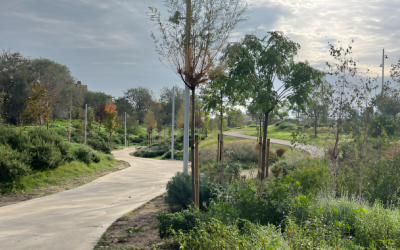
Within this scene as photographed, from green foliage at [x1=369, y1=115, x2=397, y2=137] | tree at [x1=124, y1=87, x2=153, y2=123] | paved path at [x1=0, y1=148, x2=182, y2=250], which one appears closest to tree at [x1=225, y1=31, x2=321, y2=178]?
green foliage at [x1=369, y1=115, x2=397, y2=137]

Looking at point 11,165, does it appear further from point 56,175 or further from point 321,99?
point 321,99

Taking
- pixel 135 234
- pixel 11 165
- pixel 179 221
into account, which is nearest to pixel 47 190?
pixel 11 165

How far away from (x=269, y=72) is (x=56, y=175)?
27.5 feet

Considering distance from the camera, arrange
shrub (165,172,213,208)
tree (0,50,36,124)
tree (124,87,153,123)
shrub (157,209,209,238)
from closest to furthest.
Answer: shrub (157,209,209,238)
shrub (165,172,213,208)
tree (0,50,36,124)
tree (124,87,153,123)

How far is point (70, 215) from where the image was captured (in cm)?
614

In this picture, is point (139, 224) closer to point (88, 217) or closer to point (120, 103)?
point (88, 217)

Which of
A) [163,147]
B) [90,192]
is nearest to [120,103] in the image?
[163,147]

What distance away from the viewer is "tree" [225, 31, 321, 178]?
277 inches

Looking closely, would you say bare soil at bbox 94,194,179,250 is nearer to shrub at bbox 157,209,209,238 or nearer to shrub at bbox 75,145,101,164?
shrub at bbox 157,209,209,238

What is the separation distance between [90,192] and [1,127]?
14.5 feet

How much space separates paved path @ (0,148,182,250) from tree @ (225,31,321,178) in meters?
4.22

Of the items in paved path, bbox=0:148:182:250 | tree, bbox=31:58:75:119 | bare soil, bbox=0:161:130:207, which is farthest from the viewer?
tree, bbox=31:58:75:119

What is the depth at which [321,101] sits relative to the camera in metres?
7.45

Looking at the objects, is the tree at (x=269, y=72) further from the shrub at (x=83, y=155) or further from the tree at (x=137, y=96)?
the tree at (x=137, y=96)
